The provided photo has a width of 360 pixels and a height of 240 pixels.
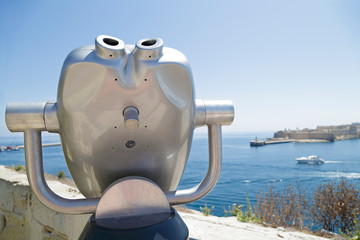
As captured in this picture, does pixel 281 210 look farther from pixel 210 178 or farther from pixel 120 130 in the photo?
pixel 120 130

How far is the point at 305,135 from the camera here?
48.1 metres

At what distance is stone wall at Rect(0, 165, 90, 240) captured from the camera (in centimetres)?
157

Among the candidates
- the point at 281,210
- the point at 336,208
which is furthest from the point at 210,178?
the point at 336,208

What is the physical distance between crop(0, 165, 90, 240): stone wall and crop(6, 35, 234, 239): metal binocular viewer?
911 millimetres

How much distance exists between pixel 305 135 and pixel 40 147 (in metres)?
53.0

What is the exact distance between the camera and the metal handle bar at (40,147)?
71 centimetres

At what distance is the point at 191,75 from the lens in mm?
702

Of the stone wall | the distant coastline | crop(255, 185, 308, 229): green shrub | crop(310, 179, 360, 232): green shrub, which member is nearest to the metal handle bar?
the stone wall

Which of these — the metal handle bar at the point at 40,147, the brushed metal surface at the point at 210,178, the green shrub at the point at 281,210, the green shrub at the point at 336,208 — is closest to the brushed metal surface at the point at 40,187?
the metal handle bar at the point at 40,147

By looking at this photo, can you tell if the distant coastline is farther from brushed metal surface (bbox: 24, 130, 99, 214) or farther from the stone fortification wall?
brushed metal surface (bbox: 24, 130, 99, 214)

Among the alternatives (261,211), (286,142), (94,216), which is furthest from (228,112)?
(286,142)

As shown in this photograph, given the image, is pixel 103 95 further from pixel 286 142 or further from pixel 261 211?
pixel 286 142

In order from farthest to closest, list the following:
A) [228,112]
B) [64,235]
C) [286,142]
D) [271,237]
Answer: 1. [286,142]
2. [271,237]
3. [64,235]
4. [228,112]

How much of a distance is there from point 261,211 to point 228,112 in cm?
285
